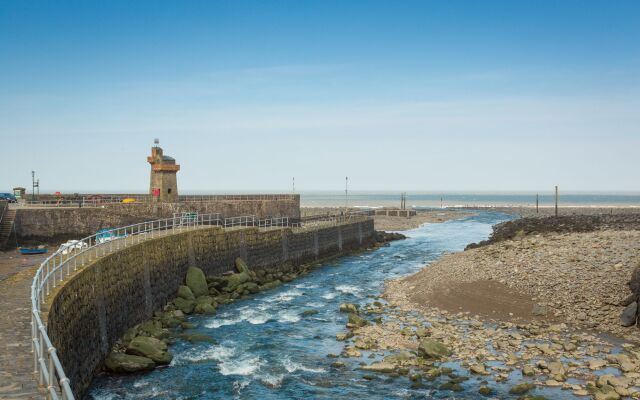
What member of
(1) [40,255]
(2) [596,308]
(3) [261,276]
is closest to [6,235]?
(1) [40,255]

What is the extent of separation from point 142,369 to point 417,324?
11.7 metres

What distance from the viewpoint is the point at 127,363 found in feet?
61.3

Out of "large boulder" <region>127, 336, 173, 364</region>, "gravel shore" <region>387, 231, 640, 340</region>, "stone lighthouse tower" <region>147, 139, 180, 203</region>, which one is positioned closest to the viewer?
"large boulder" <region>127, 336, 173, 364</region>

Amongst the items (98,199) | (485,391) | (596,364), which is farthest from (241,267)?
(596,364)

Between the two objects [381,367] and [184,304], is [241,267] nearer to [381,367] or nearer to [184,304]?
[184,304]

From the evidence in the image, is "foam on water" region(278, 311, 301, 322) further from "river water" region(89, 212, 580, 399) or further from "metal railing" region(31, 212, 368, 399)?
"metal railing" region(31, 212, 368, 399)

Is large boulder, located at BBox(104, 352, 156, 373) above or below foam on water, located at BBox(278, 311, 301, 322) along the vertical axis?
above

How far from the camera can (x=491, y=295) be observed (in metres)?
27.9

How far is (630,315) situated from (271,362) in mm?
14779

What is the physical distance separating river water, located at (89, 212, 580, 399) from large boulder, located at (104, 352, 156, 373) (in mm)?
320

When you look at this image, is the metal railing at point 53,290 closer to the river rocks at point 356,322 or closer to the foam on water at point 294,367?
the foam on water at point 294,367

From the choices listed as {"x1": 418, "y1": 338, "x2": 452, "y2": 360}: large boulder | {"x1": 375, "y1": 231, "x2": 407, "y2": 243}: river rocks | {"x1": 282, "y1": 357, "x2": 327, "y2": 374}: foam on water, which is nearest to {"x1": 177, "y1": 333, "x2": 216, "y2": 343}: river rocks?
{"x1": 282, "y1": 357, "x2": 327, "y2": 374}: foam on water

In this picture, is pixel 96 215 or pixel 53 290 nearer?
pixel 53 290

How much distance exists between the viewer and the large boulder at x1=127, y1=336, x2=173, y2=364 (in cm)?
1948
